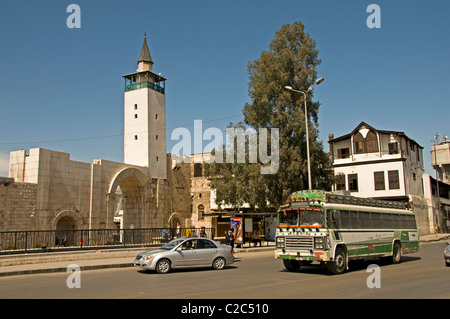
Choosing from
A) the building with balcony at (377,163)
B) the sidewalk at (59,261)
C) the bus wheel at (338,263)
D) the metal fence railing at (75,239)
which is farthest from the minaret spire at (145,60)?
the bus wheel at (338,263)

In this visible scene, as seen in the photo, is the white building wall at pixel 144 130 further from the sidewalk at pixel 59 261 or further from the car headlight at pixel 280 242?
the car headlight at pixel 280 242

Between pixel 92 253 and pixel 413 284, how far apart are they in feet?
52.3

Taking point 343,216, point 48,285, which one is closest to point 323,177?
point 343,216

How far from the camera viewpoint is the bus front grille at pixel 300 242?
13.2 metres

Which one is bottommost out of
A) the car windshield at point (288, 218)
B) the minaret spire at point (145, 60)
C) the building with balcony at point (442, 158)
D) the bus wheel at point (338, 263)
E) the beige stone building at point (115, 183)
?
the bus wheel at point (338, 263)

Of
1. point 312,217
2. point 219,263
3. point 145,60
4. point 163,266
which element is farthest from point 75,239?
point 145,60

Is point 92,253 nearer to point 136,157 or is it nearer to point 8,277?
point 8,277

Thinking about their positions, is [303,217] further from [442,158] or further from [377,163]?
[442,158]

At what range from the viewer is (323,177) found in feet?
102

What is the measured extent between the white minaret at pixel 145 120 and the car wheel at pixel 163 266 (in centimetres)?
2646

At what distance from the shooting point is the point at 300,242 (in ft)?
44.2

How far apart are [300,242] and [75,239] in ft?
46.5

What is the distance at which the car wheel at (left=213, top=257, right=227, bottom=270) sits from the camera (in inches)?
621

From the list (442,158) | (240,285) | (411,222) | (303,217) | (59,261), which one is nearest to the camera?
(240,285)
